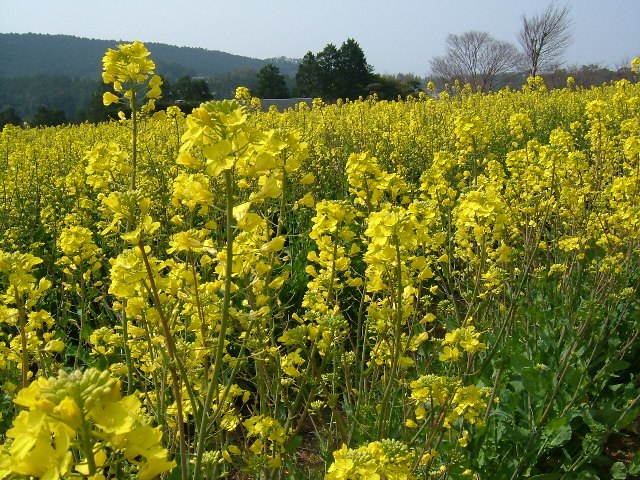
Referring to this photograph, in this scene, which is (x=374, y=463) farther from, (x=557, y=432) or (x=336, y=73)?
(x=336, y=73)

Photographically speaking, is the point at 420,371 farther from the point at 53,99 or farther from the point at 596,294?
the point at 53,99

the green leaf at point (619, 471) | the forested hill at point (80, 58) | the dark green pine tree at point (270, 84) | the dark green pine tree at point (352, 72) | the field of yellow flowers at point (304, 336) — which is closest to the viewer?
the field of yellow flowers at point (304, 336)

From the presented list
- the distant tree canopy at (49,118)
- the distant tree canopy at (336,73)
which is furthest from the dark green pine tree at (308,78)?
the distant tree canopy at (49,118)

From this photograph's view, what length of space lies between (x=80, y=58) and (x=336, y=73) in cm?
11453

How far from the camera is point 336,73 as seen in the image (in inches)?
1443

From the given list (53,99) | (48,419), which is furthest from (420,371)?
(53,99)

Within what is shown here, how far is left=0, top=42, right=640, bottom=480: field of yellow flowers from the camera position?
59.8 inches

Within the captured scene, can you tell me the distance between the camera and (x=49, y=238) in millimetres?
6414

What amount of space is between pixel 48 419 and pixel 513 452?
283cm

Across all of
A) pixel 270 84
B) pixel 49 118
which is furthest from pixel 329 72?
pixel 49 118

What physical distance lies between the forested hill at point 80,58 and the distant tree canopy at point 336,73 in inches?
2710

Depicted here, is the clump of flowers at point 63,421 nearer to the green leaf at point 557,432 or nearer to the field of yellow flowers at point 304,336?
the field of yellow flowers at point 304,336

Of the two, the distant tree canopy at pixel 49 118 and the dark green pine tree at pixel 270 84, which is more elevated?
the dark green pine tree at pixel 270 84

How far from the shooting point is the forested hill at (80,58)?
374ft
